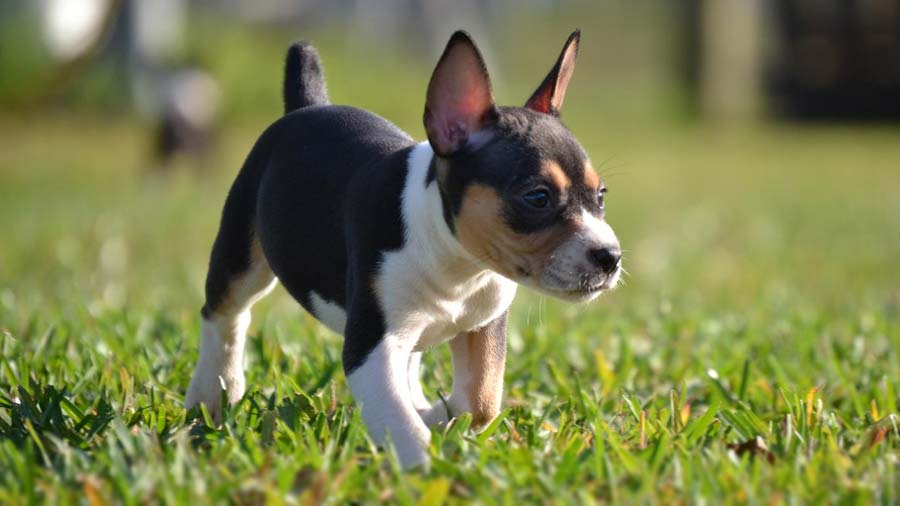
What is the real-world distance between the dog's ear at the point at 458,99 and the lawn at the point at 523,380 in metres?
0.71

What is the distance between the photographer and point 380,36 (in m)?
21.0

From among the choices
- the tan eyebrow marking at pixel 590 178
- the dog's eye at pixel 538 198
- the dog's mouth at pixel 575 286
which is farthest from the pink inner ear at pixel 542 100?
the dog's mouth at pixel 575 286

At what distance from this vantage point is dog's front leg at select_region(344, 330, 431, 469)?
10.3 feet

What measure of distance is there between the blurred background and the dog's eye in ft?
4.13

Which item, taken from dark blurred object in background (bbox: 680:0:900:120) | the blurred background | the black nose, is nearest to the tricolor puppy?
the black nose

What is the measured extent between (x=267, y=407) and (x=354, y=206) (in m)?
0.66

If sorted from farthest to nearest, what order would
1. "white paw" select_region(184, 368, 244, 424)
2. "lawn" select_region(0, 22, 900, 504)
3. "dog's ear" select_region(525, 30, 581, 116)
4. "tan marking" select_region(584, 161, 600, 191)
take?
1. "white paw" select_region(184, 368, 244, 424)
2. "dog's ear" select_region(525, 30, 581, 116)
3. "tan marking" select_region(584, 161, 600, 191)
4. "lawn" select_region(0, 22, 900, 504)

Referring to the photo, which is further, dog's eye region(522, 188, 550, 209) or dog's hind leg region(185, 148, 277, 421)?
dog's hind leg region(185, 148, 277, 421)

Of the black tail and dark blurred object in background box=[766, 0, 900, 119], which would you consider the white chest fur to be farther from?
dark blurred object in background box=[766, 0, 900, 119]

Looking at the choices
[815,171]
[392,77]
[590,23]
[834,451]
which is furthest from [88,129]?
[834,451]

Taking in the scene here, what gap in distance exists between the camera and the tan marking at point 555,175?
3.18 meters

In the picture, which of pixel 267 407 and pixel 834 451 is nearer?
pixel 834 451

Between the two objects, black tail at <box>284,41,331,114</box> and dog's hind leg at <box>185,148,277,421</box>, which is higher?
black tail at <box>284,41,331,114</box>

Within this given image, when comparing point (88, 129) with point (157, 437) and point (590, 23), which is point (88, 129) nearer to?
point (590, 23)
